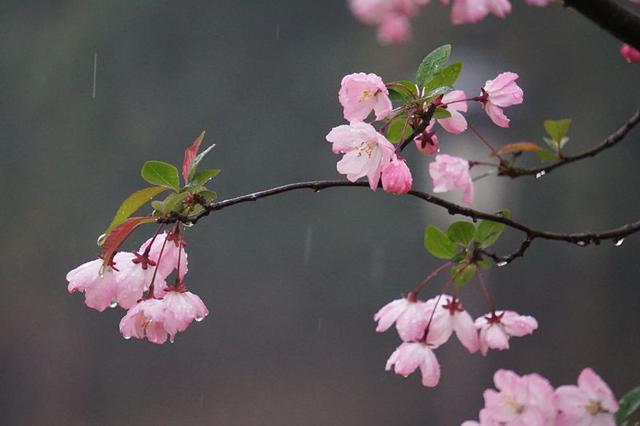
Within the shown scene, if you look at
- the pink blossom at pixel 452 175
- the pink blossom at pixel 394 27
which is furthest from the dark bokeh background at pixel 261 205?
the pink blossom at pixel 394 27

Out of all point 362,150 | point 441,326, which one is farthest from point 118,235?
point 441,326

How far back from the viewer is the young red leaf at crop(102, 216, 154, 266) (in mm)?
480

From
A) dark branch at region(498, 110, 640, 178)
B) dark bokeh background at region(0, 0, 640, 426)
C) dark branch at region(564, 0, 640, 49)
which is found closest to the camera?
dark branch at region(564, 0, 640, 49)

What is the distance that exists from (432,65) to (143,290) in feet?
0.88

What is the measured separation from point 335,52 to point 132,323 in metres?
2.11

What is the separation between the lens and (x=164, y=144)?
99.8 inches

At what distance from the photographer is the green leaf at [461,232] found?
598 mm

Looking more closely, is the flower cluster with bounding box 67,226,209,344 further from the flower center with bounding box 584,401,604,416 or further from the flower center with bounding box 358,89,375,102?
the flower center with bounding box 584,401,604,416

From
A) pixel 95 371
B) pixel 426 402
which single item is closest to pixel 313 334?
pixel 426 402

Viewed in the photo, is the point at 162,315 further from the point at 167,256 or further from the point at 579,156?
the point at 579,156

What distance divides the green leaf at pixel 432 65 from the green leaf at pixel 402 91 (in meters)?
0.01

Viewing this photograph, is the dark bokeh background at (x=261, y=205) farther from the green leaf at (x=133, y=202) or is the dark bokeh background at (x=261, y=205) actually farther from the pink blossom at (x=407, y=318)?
the green leaf at (x=133, y=202)

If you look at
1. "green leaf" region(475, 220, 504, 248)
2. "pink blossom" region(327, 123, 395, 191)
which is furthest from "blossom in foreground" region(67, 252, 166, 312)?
"green leaf" region(475, 220, 504, 248)

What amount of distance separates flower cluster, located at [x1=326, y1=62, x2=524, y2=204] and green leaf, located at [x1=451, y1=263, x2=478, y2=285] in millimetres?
108
